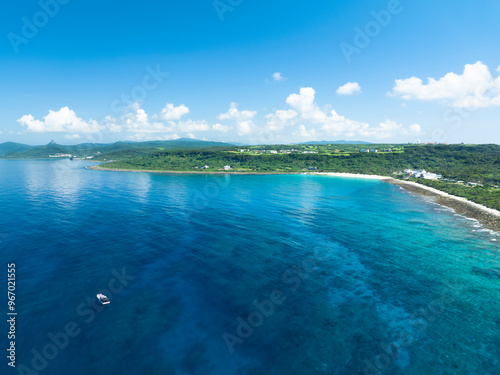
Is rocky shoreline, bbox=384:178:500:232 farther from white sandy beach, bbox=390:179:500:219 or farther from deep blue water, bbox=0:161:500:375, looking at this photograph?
deep blue water, bbox=0:161:500:375

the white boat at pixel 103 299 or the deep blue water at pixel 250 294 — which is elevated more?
the white boat at pixel 103 299

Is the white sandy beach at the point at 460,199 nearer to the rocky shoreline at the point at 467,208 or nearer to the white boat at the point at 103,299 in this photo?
the rocky shoreline at the point at 467,208

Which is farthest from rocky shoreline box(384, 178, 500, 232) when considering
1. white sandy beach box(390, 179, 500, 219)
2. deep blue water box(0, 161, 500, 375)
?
deep blue water box(0, 161, 500, 375)

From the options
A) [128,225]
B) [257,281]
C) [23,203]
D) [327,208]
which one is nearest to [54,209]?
[23,203]

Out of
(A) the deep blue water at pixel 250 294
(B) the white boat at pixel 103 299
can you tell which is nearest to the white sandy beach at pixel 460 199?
(A) the deep blue water at pixel 250 294

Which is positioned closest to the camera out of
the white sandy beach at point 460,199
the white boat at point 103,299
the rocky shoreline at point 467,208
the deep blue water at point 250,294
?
the deep blue water at point 250,294

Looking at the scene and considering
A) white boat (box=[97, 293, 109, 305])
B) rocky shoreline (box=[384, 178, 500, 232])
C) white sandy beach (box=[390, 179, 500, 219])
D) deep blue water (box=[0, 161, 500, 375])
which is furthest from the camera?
white sandy beach (box=[390, 179, 500, 219])

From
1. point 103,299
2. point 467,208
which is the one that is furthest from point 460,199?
point 103,299

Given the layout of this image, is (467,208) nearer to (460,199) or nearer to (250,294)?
(460,199)
